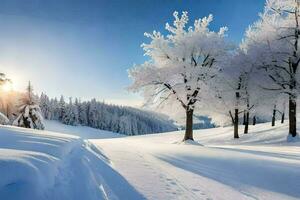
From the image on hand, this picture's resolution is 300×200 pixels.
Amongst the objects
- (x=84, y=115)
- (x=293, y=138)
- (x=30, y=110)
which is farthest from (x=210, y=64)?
(x=84, y=115)

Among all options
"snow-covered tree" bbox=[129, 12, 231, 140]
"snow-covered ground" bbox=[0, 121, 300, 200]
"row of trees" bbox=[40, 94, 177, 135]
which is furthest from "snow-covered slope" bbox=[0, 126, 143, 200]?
"row of trees" bbox=[40, 94, 177, 135]

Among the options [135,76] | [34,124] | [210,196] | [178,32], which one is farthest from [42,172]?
[34,124]

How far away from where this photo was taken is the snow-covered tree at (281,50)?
24.4m

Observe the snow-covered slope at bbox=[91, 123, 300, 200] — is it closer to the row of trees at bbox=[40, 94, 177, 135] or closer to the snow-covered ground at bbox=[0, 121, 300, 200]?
the snow-covered ground at bbox=[0, 121, 300, 200]

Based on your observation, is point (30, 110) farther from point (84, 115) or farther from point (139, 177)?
point (84, 115)

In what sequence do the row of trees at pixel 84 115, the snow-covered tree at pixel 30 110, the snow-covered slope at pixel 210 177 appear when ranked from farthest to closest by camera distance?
the row of trees at pixel 84 115
the snow-covered tree at pixel 30 110
the snow-covered slope at pixel 210 177

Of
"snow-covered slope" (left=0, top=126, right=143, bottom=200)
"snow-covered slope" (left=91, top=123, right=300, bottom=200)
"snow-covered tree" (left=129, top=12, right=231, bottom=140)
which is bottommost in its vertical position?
"snow-covered slope" (left=91, top=123, right=300, bottom=200)

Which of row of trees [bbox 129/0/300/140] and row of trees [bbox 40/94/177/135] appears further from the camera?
row of trees [bbox 40/94/177/135]

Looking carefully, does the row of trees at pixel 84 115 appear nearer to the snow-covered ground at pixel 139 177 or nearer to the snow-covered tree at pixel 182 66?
the snow-covered tree at pixel 182 66

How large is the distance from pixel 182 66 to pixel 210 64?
9.63ft

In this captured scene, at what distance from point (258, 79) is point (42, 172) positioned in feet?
78.6

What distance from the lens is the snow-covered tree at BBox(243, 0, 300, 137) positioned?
2436 cm

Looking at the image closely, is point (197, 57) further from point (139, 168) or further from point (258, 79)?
point (139, 168)

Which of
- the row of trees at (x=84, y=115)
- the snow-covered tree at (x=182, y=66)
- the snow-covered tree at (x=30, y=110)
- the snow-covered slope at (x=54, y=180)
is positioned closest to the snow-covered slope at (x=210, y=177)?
the snow-covered slope at (x=54, y=180)
